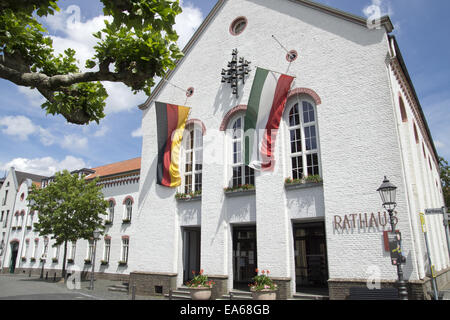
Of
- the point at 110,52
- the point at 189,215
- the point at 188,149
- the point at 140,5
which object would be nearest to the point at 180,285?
the point at 189,215

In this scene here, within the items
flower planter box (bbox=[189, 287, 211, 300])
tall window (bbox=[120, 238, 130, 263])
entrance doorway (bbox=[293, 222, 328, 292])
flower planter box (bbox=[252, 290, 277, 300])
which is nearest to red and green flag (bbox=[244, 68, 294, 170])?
entrance doorway (bbox=[293, 222, 328, 292])

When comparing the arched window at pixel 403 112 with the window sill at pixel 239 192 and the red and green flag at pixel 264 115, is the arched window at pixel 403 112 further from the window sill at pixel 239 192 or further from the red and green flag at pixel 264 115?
the window sill at pixel 239 192

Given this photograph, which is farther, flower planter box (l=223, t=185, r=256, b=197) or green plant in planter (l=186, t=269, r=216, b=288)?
flower planter box (l=223, t=185, r=256, b=197)

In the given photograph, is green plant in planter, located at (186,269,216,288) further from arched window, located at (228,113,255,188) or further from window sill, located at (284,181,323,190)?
window sill, located at (284,181,323,190)

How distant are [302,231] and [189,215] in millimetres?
5714

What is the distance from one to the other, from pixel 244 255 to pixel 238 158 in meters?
5.24

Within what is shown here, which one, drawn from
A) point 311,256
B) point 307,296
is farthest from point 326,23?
point 307,296

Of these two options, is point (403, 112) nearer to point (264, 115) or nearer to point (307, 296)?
point (264, 115)

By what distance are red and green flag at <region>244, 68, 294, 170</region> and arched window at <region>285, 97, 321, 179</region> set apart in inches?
29.8

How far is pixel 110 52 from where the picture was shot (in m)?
7.90

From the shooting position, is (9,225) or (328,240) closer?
(328,240)

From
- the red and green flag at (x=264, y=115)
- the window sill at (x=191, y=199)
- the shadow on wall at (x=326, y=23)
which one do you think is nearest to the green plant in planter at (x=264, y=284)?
the red and green flag at (x=264, y=115)

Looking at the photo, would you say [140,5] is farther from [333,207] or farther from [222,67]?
[222,67]

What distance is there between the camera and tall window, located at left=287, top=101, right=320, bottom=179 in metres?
14.4
